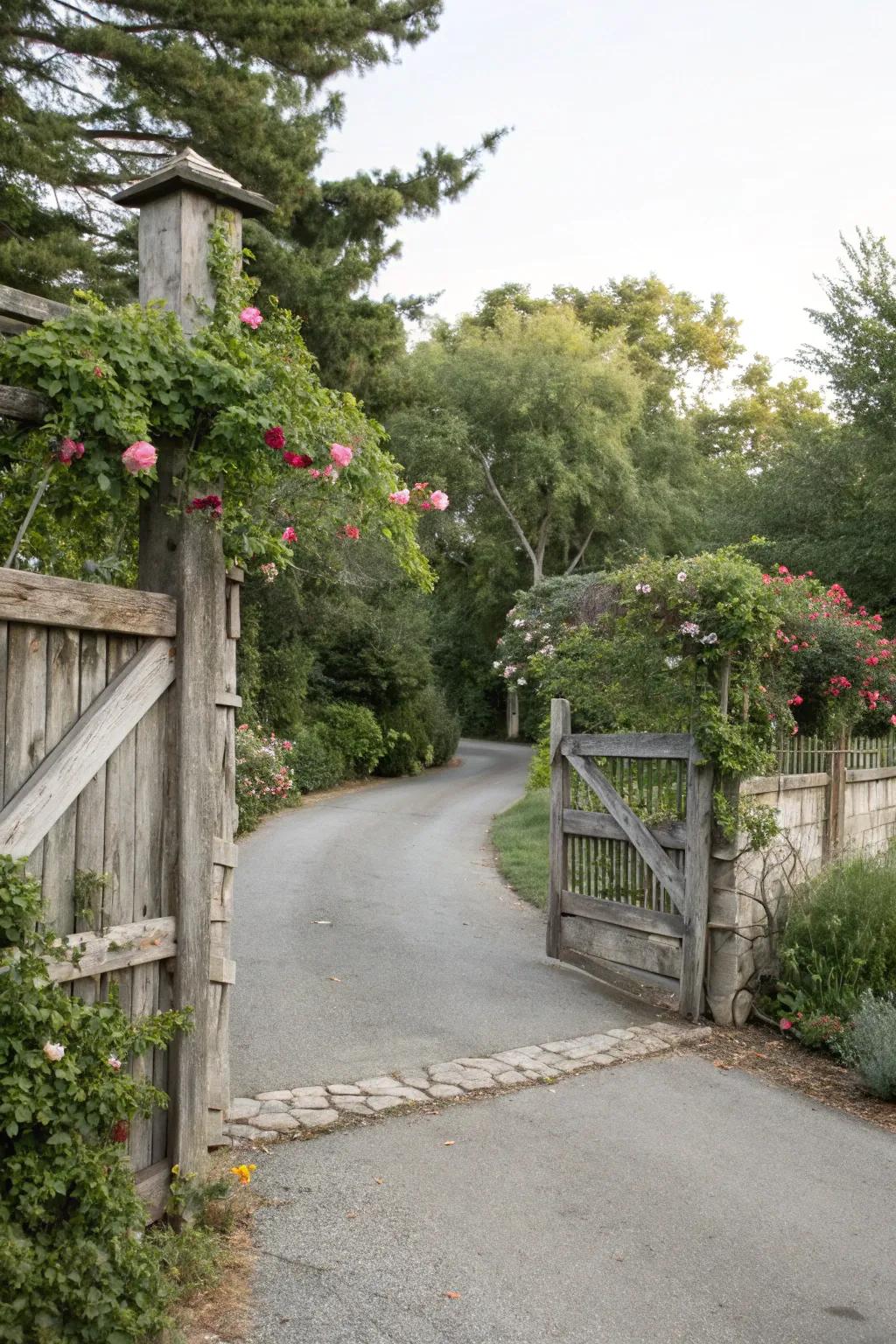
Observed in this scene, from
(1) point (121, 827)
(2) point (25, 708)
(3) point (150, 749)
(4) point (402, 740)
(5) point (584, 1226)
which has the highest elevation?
(2) point (25, 708)

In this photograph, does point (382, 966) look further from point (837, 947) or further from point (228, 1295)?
point (228, 1295)

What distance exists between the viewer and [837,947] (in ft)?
24.6

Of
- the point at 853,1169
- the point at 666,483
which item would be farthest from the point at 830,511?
the point at 853,1169

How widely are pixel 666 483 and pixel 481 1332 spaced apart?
34913mm

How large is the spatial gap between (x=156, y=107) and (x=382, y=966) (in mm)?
10107

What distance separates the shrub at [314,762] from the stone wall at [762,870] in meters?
12.6

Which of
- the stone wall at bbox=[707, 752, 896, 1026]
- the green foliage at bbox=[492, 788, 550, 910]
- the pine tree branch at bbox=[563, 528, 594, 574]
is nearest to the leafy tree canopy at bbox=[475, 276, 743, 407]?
the pine tree branch at bbox=[563, 528, 594, 574]

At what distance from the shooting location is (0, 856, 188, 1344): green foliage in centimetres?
307

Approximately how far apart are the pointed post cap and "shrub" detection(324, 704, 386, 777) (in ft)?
60.0

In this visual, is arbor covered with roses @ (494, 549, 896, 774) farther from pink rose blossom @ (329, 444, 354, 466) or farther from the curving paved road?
pink rose blossom @ (329, 444, 354, 466)

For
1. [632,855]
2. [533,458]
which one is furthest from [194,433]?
[533,458]

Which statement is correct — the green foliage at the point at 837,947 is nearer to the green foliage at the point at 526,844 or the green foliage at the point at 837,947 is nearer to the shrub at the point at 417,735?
the green foliage at the point at 526,844

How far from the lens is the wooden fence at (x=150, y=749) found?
3.62m

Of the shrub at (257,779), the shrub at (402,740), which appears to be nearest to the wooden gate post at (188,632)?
the shrub at (257,779)
